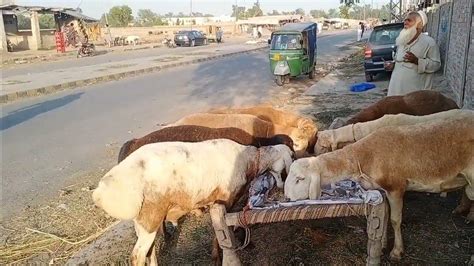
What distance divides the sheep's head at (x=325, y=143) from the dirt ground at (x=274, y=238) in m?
0.90

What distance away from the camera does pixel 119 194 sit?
3619 mm

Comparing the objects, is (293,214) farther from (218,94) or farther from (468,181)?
(218,94)

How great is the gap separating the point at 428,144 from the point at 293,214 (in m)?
1.46

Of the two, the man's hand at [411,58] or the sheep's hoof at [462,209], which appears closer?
the sheep's hoof at [462,209]

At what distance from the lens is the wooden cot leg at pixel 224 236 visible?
3668mm

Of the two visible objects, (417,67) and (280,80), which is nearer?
(417,67)

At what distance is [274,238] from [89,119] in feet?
26.9

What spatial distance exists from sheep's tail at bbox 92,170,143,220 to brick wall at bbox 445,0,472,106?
774 centimetres

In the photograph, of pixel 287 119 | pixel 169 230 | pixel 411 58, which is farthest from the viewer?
pixel 287 119

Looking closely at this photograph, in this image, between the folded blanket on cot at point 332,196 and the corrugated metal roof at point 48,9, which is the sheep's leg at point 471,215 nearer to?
the folded blanket on cot at point 332,196

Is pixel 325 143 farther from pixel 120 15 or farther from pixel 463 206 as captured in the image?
pixel 120 15

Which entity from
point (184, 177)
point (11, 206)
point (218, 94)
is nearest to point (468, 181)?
point (184, 177)

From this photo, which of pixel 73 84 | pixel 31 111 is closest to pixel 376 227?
pixel 31 111

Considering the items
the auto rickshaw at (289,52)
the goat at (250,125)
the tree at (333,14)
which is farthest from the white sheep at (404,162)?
the tree at (333,14)
